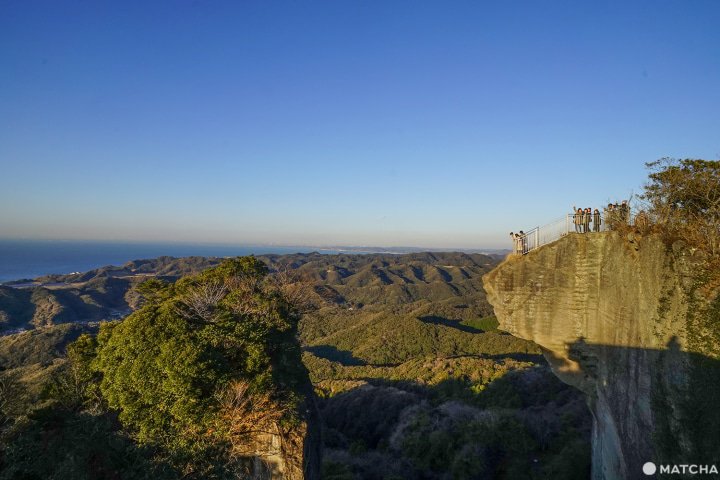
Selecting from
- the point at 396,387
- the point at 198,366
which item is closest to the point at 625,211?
the point at 198,366

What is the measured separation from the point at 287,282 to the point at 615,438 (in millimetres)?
11905

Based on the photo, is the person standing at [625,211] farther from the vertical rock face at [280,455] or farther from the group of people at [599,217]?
the vertical rock face at [280,455]

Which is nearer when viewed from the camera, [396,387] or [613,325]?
[613,325]

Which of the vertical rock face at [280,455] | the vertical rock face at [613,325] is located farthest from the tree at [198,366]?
the vertical rock face at [613,325]

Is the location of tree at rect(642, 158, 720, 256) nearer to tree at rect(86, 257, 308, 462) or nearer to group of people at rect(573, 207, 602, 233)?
group of people at rect(573, 207, 602, 233)

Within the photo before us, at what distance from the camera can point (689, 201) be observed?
9234 mm

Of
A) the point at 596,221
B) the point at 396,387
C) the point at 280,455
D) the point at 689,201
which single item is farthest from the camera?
the point at 396,387

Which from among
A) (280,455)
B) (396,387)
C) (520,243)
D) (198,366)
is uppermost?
(520,243)

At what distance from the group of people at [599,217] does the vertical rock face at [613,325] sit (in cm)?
42

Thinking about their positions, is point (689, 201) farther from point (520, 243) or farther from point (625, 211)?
point (520, 243)

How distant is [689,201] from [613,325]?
3.70 metres

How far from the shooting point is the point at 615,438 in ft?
35.6

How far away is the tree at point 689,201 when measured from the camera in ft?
26.9

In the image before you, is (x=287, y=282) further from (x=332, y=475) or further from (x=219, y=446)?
(x=332, y=475)
